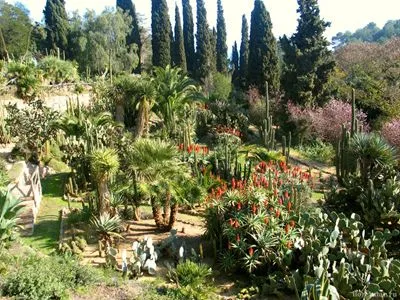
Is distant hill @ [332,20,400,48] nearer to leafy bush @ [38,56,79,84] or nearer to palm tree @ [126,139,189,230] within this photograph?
leafy bush @ [38,56,79,84]

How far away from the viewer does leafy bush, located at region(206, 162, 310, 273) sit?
7.74m

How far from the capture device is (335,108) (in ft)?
64.0

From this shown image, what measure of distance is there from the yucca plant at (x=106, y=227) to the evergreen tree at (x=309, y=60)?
14.9 meters

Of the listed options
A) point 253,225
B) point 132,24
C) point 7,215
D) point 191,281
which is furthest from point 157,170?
point 132,24

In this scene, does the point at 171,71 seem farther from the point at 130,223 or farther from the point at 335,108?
the point at 130,223

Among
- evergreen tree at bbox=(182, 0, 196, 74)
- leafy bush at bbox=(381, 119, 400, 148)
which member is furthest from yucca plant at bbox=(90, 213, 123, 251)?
evergreen tree at bbox=(182, 0, 196, 74)

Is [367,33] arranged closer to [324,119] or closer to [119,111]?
[324,119]

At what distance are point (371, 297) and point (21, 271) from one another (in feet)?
17.2

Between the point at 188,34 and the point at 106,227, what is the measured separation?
98.4 feet

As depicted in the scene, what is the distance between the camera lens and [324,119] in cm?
1947

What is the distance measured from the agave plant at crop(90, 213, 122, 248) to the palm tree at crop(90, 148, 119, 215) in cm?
30

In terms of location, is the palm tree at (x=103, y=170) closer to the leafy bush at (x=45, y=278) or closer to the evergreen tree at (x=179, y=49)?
the leafy bush at (x=45, y=278)

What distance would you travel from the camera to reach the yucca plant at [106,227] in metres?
8.64

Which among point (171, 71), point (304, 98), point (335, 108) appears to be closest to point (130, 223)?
point (171, 71)
